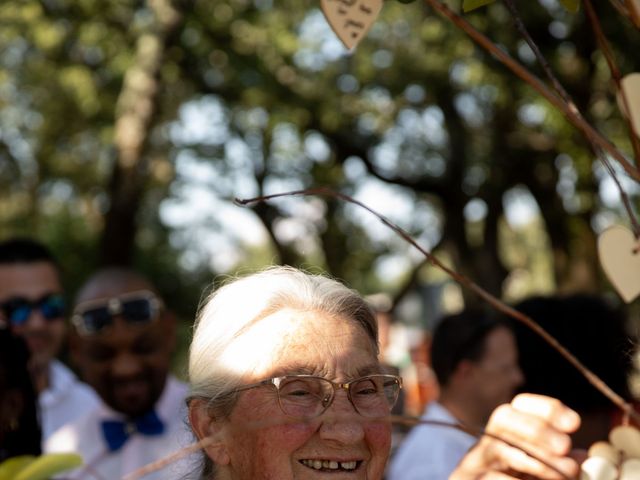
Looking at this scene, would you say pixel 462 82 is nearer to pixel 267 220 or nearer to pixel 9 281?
pixel 267 220

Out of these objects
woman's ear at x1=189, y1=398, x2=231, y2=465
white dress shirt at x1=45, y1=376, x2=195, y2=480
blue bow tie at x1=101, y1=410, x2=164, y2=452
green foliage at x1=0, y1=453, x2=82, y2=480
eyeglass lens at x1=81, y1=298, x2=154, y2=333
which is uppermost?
green foliage at x1=0, y1=453, x2=82, y2=480

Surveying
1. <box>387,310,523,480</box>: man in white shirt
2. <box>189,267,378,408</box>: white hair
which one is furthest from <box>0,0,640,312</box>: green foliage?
<box>189,267,378,408</box>: white hair

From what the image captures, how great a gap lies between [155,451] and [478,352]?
1.54 m

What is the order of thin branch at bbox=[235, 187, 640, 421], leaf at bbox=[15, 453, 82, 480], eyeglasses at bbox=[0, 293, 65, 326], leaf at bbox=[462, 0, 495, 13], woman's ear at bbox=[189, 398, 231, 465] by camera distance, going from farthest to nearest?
eyeglasses at bbox=[0, 293, 65, 326], woman's ear at bbox=[189, 398, 231, 465], leaf at bbox=[462, 0, 495, 13], thin branch at bbox=[235, 187, 640, 421], leaf at bbox=[15, 453, 82, 480]

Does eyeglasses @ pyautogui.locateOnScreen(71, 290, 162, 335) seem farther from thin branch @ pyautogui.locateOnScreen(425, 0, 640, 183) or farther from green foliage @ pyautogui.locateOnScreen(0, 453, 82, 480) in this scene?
green foliage @ pyautogui.locateOnScreen(0, 453, 82, 480)

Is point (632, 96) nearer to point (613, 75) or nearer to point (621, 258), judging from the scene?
point (613, 75)

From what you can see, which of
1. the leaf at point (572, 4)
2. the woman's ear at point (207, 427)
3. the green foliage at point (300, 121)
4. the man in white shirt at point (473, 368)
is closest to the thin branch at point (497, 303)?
the leaf at point (572, 4)

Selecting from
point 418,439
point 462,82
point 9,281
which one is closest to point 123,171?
point 462,82

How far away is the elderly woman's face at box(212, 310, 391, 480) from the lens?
6.33ft

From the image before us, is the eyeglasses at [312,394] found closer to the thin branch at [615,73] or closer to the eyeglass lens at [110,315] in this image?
the thin branch at [615,73]

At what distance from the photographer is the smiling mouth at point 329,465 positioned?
1.93 metres

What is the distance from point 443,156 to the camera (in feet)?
52.3

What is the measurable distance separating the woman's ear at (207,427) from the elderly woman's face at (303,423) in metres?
0.01

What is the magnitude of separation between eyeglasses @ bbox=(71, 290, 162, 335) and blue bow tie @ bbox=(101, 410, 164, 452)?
1.29ft
